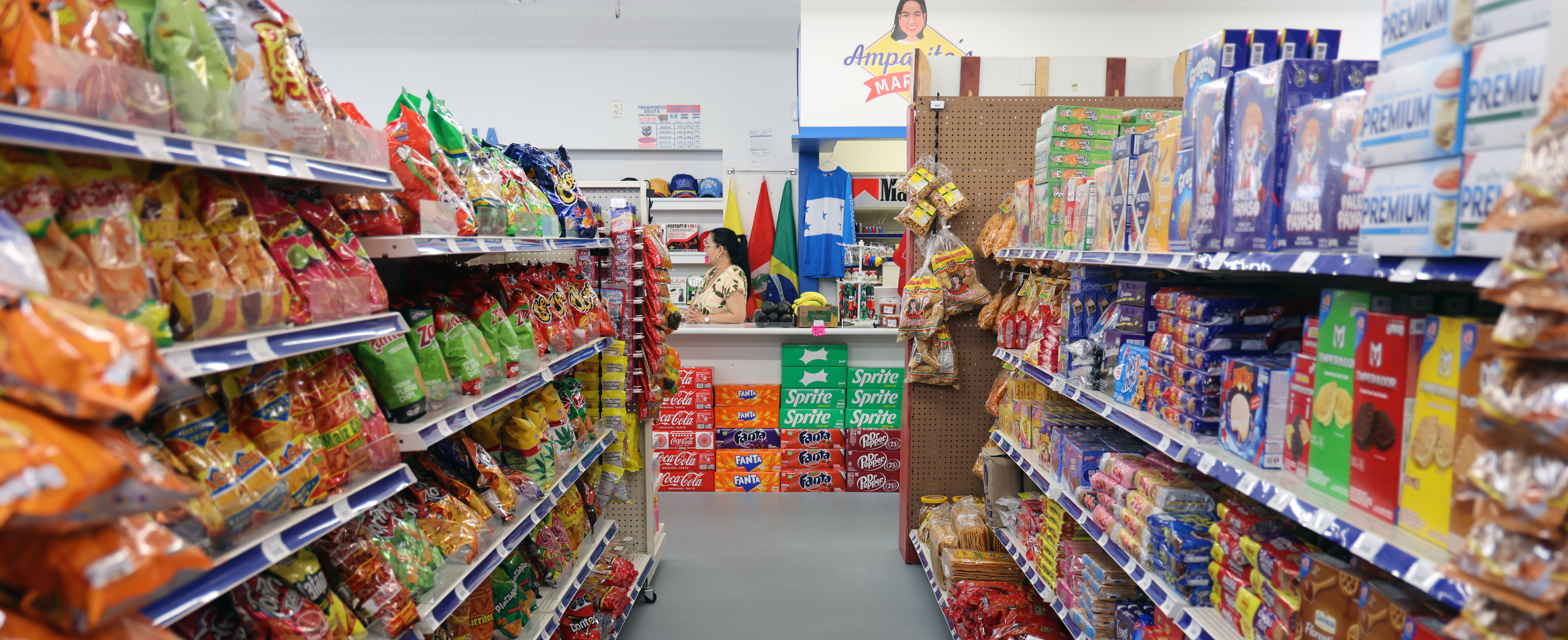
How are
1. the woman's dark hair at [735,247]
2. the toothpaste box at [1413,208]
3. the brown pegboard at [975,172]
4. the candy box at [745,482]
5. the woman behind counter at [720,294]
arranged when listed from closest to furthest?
the toothpaste box at [1413,208] → the brown pegboard at [975,172] → the candy box at [745,482] → the woman behind counter at [720,294] → the woman's dark hair at [735,247]

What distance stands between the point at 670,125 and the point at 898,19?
2.66 m

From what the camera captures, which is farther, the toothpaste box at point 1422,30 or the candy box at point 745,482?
the candy box at point 745,482

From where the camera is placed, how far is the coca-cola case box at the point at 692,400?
597cm

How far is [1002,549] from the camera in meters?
3.78

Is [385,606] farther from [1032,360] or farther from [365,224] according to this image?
[1032,360]

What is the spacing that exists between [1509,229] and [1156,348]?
1229 mm

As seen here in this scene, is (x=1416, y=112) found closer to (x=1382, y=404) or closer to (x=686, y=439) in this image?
(x=1382, y=404)

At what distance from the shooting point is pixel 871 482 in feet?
19.6

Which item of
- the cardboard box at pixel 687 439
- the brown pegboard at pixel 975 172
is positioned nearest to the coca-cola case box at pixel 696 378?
the cardboard box at pixel 687 439

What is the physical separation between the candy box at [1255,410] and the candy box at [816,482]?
4.28m

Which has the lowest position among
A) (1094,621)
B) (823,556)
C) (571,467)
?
(823,556)

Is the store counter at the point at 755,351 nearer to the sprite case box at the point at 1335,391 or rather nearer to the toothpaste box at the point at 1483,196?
the sprite case box at the point at 1335,391

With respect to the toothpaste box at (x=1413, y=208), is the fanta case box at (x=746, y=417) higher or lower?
lower

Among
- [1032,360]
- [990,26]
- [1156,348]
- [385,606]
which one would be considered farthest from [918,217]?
[990,26]
